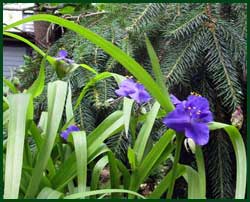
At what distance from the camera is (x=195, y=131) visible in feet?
1.66

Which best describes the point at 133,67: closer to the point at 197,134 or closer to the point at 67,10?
the point at 197,134

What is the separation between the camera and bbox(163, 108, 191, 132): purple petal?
0.50m

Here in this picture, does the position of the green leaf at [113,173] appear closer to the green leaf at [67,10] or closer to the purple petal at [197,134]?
the purple petal at [197,134]

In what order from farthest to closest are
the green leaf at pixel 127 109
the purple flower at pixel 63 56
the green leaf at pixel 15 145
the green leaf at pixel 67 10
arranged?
the green leaf at pixel 67 10 < the purple flower at pixel 63 56 < the green leaf at pixel 127 109 < the green leaf at pixel 15 145

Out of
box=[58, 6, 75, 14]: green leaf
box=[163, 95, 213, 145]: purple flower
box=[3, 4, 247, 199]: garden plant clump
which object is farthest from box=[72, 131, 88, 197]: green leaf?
box=[58, 6, 75, 14]: green leaf

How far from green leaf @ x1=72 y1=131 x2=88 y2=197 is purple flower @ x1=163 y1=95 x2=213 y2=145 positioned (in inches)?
4.5

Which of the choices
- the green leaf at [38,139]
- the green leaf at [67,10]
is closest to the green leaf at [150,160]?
the green leaf at [38,139]

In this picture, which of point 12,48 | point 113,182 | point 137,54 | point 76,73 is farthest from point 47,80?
point 12,48

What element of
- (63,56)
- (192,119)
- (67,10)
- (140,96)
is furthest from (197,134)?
(67,10)

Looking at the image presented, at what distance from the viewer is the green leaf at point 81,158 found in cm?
53

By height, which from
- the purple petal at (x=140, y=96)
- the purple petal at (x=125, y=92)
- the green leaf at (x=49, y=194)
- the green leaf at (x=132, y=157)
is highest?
the purple petal at (x=125, y=92)

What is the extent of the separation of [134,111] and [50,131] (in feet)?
0.44

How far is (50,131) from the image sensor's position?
539mm

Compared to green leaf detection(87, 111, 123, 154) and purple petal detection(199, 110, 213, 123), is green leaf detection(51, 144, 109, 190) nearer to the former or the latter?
green leaf detection(87, 111, 123, 154)
